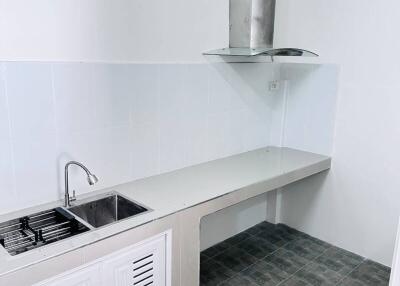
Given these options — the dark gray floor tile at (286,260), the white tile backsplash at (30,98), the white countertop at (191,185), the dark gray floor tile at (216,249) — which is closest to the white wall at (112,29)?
the white tile backsplash at (30,98)

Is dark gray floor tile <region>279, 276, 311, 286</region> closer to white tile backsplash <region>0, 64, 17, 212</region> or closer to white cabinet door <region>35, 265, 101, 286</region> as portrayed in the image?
white cabinet door <region>35, 265, 101, 286</region>

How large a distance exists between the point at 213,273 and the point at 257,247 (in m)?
0.51

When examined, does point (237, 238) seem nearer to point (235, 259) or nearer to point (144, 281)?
point (235, 259)

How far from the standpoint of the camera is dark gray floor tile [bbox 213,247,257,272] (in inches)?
105

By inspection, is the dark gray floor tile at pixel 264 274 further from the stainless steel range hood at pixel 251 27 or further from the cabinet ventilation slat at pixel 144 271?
the stainless steel range hood at pixel 251 27

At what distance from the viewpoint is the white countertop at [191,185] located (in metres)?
1.46

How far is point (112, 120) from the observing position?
2.06 meters

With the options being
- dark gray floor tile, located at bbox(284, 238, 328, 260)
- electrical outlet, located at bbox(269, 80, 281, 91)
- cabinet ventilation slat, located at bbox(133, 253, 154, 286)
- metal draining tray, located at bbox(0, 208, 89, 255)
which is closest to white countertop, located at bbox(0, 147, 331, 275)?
metal draining tray, located at bbox(0, 208, 89, 255)

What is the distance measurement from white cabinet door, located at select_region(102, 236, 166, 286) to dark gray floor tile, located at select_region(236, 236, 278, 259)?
1183 mm

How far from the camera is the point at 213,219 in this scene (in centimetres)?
284

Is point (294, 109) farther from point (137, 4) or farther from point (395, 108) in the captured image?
point (137, 4)

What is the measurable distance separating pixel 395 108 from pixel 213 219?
1.51 m

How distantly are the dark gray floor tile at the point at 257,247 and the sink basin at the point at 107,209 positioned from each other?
126 cm

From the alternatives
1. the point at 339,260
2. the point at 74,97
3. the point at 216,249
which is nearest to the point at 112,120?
the point at 74,97
